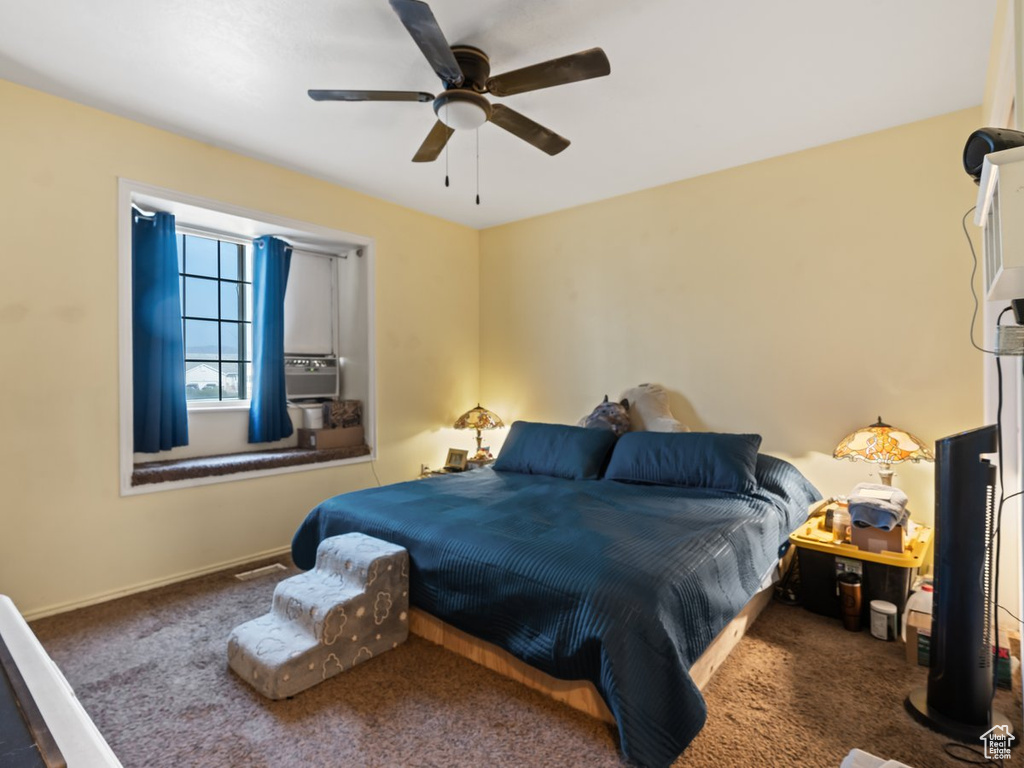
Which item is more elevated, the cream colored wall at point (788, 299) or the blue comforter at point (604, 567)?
the cream colored wall at point (788, 299)

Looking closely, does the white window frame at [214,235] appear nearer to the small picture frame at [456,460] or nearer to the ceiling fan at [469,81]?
the small picture frame at [456,460]

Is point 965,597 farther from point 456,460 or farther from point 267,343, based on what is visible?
point 267,343

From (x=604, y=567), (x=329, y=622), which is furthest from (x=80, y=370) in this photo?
(x=604, y=567)

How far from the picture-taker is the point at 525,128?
94.6 inches

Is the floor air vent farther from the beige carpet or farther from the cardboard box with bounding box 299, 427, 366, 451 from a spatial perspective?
the cardboard box with bounding box 299, 427, 366, 451

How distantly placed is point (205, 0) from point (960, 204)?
3.63m

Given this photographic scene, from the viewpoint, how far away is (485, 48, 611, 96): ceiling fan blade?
6.15 ft

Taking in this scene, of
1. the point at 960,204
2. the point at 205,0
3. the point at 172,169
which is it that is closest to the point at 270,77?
the point at 205,0

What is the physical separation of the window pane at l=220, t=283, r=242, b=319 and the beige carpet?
2243mm

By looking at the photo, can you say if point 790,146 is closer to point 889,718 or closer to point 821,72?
point 821,72

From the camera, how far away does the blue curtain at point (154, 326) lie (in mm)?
3213

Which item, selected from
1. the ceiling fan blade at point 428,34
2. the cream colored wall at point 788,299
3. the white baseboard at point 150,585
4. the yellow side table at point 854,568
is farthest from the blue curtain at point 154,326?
the yellow side table at point 854,568

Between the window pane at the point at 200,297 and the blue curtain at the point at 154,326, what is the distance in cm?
40

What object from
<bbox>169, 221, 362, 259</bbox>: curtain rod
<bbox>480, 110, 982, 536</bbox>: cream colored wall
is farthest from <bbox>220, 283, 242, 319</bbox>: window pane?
<bbox>480, 110, 982, 536</bbox>: cream colored wall
